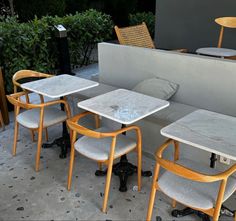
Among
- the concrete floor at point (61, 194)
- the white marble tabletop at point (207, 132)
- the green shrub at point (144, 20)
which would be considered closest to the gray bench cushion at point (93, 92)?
the concrete floor at point (61, 194)

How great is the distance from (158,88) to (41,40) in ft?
6.97

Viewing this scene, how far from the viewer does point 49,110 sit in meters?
2.83

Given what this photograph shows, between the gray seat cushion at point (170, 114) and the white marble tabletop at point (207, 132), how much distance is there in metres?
0.59

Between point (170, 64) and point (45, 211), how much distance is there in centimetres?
173

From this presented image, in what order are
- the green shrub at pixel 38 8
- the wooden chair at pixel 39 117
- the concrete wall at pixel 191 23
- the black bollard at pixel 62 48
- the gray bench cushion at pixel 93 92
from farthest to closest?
the green shrub at pixel 38 8 < the concrete wall at pixel 191 23 < the black bollard at pixel 62 48 < the gray bench cushion at pixel 93 92 < the wooden chair at pixel 39 117

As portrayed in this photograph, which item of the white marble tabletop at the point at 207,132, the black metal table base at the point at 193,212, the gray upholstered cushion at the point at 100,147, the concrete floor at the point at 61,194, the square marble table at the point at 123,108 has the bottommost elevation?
the concrete floor at the point at 61,194

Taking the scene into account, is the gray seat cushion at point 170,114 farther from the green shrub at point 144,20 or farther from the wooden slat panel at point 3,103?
the green shrub at point 144,20

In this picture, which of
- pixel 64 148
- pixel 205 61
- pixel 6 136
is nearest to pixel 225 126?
pixel 205 61

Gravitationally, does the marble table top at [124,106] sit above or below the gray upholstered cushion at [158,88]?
above

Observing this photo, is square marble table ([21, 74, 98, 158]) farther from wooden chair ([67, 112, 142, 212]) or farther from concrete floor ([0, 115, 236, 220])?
wooden chair ([67, 112, 142, 212])

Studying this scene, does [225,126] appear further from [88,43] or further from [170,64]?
[88,43]

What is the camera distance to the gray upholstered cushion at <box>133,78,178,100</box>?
278 cm

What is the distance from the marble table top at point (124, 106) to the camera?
196 cm

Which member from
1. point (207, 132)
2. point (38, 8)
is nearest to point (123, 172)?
point (207, 132)
